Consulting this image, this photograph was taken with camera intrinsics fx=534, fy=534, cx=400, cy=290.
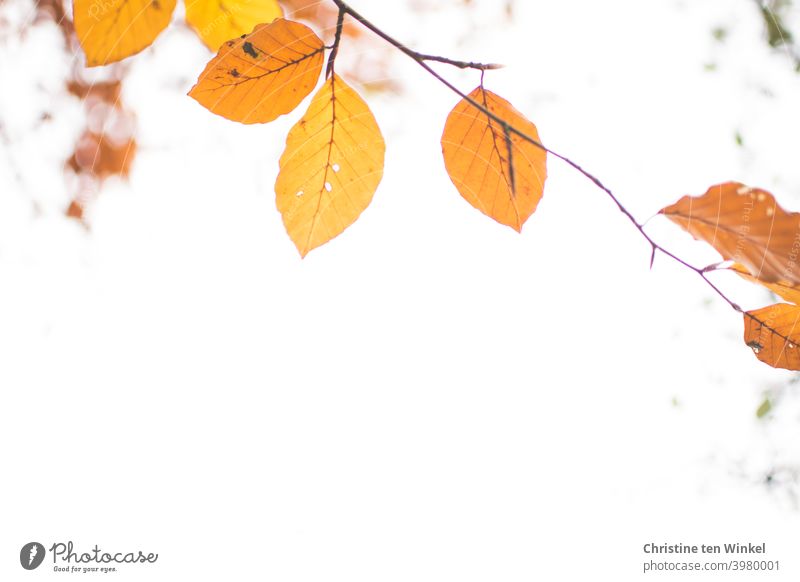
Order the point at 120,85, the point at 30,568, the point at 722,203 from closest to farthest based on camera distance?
the point at 722,203, the point at 30,568, the point at 120,85

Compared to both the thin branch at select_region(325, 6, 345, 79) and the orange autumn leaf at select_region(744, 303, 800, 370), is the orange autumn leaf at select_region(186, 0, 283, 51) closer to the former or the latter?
the thin branch at select_region(325, 6, 345, 79)

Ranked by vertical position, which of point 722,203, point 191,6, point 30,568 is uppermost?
point 191,6

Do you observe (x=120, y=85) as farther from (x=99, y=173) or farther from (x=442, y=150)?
(x=442, y=150)

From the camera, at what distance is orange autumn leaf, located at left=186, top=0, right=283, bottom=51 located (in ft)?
0.75

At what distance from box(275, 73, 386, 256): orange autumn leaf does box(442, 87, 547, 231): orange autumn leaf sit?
0.11 ft

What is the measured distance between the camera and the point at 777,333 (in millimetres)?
230

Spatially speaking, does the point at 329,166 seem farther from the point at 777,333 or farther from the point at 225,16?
the point at 777,333

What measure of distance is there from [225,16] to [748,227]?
225 millimetres

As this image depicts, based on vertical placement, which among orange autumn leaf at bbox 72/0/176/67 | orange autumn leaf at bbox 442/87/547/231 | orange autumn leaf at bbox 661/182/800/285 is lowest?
orange autumn leaf at bbox 661/182/800/285

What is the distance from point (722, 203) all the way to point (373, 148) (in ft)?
0.43

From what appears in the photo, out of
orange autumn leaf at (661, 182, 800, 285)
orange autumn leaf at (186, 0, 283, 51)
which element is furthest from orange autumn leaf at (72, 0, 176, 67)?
orange autumn leaf at (661, 182, 800, 285)

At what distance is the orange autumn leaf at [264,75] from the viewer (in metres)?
0.20

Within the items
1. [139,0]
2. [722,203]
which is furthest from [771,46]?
[139,0]

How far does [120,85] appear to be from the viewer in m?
0.52
